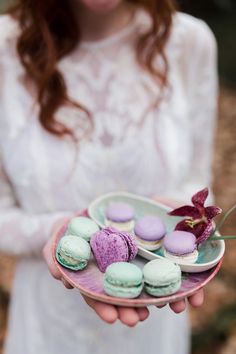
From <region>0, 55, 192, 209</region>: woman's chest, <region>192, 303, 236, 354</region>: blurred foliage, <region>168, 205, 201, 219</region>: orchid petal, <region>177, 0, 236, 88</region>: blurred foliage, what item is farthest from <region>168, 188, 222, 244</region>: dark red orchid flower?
<region>177, 0, 236, 88</region>: blurred foliage

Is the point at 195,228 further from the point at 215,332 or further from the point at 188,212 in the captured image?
the point at 215,332

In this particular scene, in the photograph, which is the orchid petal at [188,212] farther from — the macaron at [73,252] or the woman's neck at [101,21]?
the woman's neck at [101,21]

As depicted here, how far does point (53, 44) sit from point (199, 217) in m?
0.54

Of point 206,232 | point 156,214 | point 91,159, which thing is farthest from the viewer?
point 91,159

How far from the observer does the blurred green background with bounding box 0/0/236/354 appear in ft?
7.33

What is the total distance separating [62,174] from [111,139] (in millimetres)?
134

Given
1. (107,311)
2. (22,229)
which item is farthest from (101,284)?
(22,229)

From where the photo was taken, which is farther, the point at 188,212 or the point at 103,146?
the point at 103,146

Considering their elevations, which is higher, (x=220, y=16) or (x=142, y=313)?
(x=142, y=313)

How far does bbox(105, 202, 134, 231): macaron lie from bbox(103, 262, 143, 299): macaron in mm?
160

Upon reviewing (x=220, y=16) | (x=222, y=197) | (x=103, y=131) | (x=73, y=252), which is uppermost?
(x=73, y=252)

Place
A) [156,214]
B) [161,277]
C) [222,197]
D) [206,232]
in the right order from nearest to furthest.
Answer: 1. [161,277]
2. [206,232]
3. [156,214]
4. [222,197]

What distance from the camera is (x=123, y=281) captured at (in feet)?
2.71

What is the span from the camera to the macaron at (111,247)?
0.90 metres
